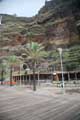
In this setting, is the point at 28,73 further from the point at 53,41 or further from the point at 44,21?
the point at 44,21

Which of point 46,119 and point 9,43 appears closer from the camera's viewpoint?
point 46,119

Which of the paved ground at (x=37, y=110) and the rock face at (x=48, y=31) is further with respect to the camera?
the rock face at (x=48, y=31)

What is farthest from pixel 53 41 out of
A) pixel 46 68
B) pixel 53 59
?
pixel 46 68

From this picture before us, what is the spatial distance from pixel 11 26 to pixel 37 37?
14.2 meters

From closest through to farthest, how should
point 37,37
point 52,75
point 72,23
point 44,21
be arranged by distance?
point 52,75 < point 72,23 < point 37,37 < point 44,21

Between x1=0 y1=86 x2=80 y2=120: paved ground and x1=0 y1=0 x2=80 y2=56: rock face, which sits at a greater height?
x1=0 y1=0 x2=80 y2=56: rock face

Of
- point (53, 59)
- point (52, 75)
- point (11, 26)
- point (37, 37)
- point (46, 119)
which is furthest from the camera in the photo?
point (11, 26)

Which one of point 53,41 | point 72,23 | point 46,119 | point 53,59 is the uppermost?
point 72,23

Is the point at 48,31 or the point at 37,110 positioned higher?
the point at 48,31

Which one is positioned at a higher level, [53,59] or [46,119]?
[53,59]

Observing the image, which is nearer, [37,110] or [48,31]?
[37,110]

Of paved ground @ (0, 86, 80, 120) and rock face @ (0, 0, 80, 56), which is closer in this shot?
paved ground @ (0, 86, 80, 120)

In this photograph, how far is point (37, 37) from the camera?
66438 mm

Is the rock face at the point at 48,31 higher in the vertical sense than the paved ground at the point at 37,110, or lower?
higher
